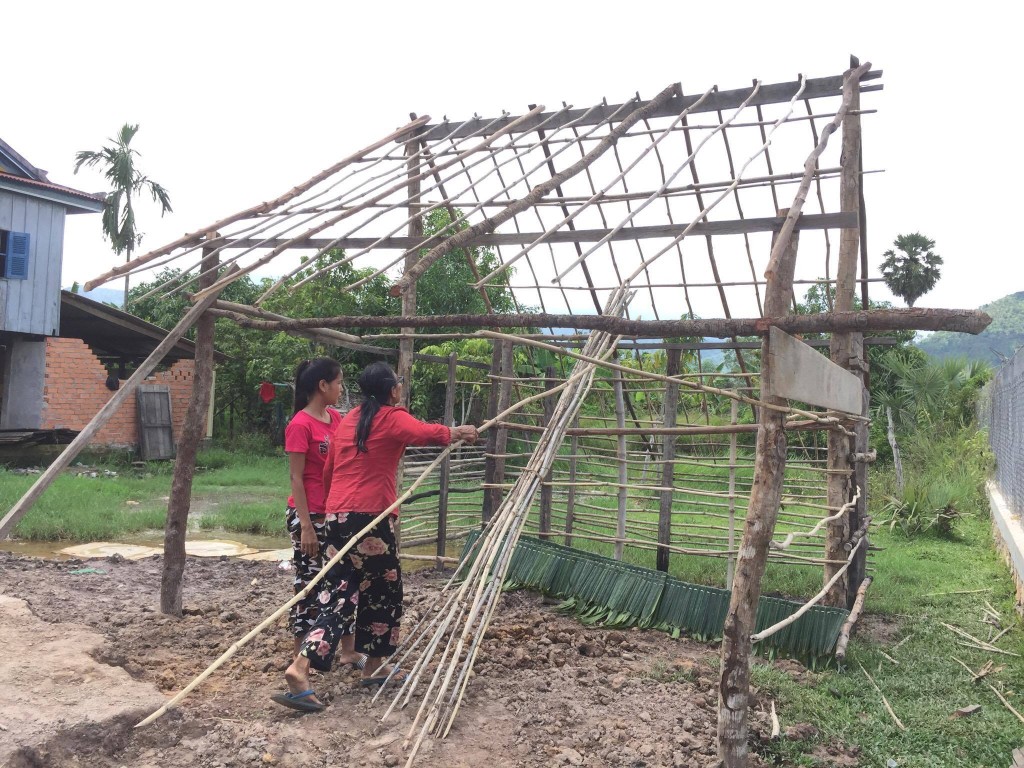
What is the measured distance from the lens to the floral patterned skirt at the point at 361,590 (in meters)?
3.51

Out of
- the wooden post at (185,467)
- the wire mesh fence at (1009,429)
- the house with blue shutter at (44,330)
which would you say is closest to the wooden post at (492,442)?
the wooden post at (185,467)

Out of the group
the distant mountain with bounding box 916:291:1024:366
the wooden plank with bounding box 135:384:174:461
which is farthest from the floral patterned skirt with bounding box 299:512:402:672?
the distant mountain with bounding box 916:291:1024:366

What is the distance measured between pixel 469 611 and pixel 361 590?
0.73 m

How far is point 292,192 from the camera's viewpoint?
4875 mm

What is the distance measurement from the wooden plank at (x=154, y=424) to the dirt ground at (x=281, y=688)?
25.3 feet

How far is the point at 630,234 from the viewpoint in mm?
4164

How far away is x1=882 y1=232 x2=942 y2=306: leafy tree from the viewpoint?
67.5 ft

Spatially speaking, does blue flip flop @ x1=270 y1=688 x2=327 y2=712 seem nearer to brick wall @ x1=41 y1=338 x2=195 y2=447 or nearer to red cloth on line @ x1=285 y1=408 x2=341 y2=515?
red cloth on line @ x1=285 y1=408 x2=341 y2=515

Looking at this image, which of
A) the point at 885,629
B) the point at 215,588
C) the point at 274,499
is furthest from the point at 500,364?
the point at 274,499

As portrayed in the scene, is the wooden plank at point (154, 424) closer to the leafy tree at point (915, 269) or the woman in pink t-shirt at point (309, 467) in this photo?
the woman in pink t-shirt at point (309, 467)

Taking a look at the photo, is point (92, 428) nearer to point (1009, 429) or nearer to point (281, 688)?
point (281, 688)

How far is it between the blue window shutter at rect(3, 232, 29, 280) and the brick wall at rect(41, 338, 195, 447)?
3.16 ft

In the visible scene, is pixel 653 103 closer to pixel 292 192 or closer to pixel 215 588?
pixel 292 192

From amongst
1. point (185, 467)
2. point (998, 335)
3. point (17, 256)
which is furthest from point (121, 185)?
point (998, 335)
